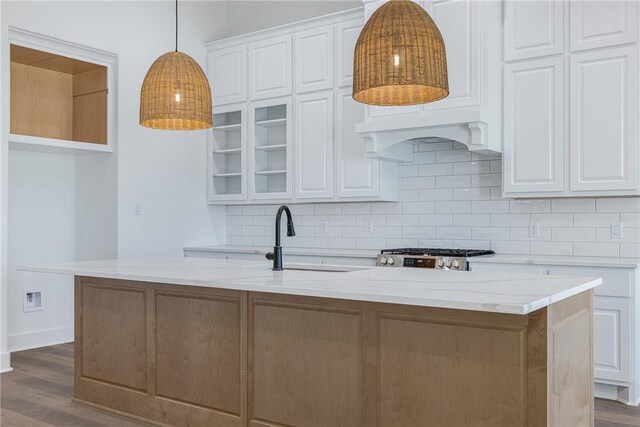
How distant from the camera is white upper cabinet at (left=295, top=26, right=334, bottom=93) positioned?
209 inches

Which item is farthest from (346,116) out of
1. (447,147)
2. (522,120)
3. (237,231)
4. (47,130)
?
(47,130)

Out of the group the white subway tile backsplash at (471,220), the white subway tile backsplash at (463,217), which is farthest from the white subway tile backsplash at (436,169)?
the white subway tile backsplash at (471,220)

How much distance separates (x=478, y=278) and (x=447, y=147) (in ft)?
8.05

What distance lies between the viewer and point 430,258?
441 centimetres

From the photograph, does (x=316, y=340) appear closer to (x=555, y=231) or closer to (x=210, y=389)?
(x=210, y=389)

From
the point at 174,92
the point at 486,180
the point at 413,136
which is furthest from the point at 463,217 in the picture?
the point at 174,92

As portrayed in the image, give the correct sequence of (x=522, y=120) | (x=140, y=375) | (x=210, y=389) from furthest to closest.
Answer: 1. (x=522, y=120)
2. (x=140, y=375)
3. (x=210, y=389)

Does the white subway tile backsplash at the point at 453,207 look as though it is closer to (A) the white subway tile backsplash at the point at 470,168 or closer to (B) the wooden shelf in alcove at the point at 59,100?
(A) the white subway tile backsplash at the point at 470,168

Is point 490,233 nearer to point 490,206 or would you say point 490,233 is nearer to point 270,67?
point 490,206

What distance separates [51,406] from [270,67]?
3429 mm

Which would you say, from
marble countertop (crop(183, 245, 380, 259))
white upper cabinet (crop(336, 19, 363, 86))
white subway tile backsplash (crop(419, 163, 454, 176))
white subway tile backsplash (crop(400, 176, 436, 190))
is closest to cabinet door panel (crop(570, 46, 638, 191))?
white subway tile backsplash (crop(419, 163, 454, 176))

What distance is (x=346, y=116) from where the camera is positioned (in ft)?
17.1

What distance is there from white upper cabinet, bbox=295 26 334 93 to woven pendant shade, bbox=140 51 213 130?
2119 mm

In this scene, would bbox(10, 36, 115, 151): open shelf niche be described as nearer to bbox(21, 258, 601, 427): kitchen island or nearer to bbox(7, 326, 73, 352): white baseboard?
bbox(7, 326, 73, 352): white baseboard
